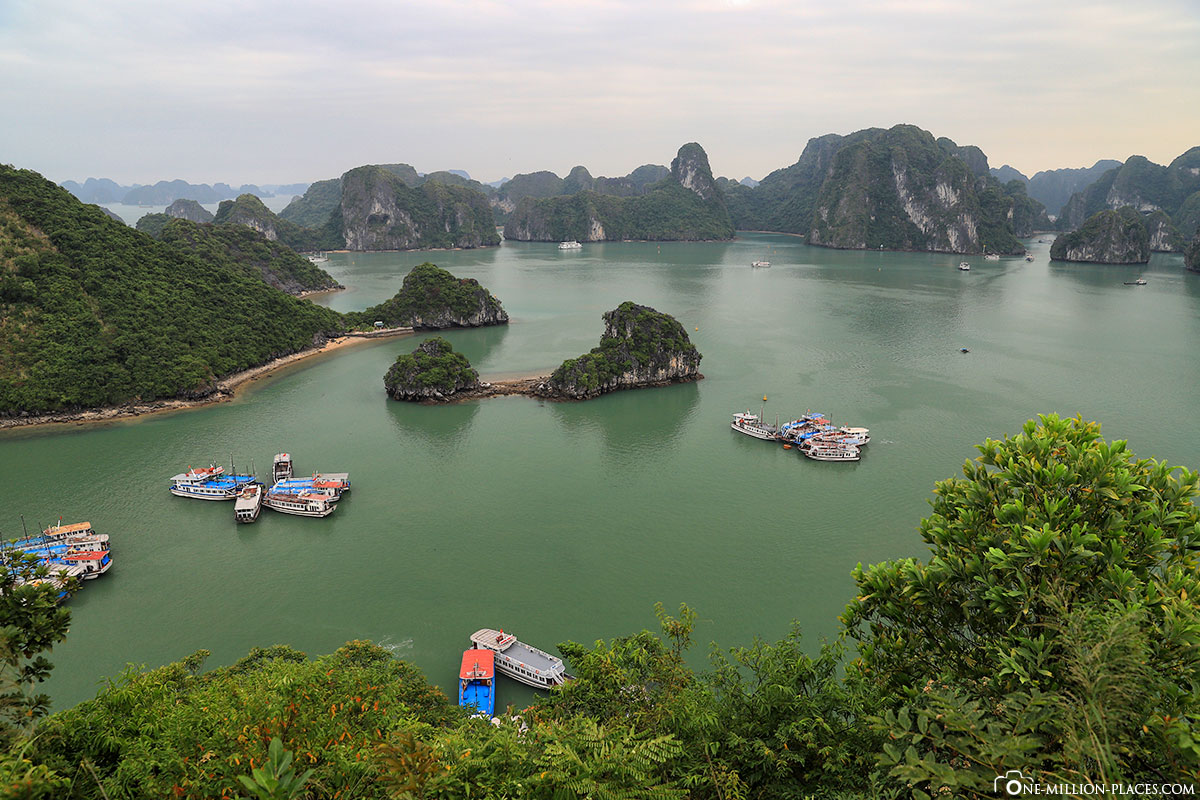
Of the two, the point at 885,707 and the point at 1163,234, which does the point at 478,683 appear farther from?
the point at 1163,234

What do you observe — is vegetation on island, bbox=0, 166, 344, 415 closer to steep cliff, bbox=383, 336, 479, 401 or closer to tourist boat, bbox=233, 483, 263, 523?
steep cliff, bbox=383, 336, 479, 401

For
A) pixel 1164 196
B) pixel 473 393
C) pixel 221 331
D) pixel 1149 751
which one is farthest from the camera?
pixel 1164 196

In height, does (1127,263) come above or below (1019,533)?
above

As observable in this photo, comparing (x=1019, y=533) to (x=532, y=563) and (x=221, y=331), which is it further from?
(x=221, y=331)

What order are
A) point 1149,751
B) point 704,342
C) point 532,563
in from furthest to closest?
point 704,342, point 532,563, point 1149,751

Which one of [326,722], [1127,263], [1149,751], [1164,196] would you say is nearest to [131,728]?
[326,722]

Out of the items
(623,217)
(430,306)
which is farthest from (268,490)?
(623,217)
